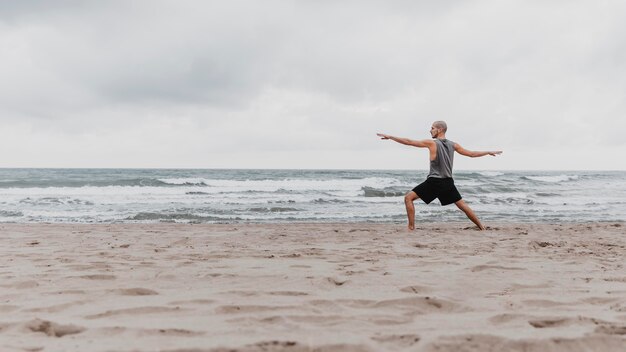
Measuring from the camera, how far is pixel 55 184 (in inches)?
1003

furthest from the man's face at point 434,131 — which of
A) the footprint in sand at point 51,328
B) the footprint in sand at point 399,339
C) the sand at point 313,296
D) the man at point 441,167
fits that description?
the footprint in sand at point 51,328

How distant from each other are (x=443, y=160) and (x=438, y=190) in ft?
1.52

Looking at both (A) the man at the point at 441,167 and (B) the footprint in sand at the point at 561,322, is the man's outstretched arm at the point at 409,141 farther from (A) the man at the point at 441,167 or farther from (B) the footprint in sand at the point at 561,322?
(B) the footprint in sand at the point at 561,322

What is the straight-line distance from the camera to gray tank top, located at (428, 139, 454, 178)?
7387 mm

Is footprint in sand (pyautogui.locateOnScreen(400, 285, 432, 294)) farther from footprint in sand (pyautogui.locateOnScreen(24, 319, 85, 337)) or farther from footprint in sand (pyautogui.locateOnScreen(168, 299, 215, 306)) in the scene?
footprint in sand (pyautogui.locateOnScreen(24, 319, 85, 337))

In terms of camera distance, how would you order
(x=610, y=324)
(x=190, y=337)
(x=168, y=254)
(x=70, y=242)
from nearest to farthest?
(x=190, y=337) < (x=610, y=324) < (x=168, y=254) < (x=70, y=242)

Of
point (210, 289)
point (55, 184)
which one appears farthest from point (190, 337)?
point (55, 184)

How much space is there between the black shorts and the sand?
146 cm

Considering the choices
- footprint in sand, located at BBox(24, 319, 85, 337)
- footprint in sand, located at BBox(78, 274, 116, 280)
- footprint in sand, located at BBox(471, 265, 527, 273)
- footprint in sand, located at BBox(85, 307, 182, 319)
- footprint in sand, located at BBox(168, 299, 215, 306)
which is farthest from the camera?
footprint in sand, located at BBox(471, 265, 527, 273)

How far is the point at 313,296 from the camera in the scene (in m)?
3.24

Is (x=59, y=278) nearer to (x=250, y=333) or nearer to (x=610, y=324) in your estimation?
(x=250, y=333)

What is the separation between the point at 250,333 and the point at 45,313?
1.32m

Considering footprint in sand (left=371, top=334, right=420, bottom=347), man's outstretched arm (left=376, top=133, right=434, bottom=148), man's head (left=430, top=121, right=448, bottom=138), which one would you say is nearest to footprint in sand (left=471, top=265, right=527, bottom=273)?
footprint in sand (left=371, top=334, right=420, bottom=347)

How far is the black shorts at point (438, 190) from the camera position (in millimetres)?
7508
